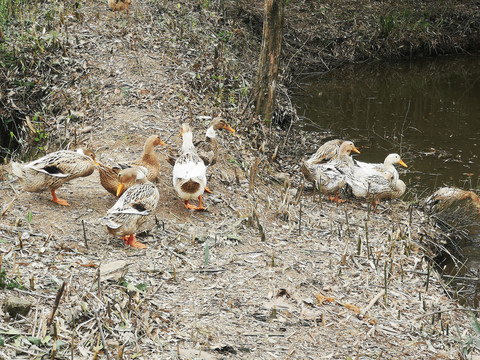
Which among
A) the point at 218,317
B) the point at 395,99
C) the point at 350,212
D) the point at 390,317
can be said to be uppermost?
the point at 218,317

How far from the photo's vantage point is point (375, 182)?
27.2ft

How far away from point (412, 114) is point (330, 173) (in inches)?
242

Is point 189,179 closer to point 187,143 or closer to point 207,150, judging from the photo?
point 187,143

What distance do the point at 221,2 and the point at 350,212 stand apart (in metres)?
8.43

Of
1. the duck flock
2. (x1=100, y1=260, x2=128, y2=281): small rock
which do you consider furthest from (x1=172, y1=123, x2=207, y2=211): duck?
(x1=100, y1=260, x2=128, y2=281): small rock

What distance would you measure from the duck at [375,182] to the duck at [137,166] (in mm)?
2873

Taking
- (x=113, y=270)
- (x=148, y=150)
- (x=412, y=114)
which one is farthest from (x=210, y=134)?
(x=412, y=114)

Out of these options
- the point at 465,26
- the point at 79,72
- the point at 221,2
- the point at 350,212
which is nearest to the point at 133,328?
the point at 350,212

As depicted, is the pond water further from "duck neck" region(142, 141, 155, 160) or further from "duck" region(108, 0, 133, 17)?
"duck" region(108, 0, 133, 17)

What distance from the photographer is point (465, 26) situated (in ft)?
61.0

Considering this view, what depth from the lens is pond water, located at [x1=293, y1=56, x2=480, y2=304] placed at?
412 inches

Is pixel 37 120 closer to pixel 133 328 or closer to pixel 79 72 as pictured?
pixel 79 72

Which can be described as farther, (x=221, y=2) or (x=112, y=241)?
(x=221, y=2)

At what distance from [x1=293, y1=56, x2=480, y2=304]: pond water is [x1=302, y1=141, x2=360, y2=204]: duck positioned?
134 cm
